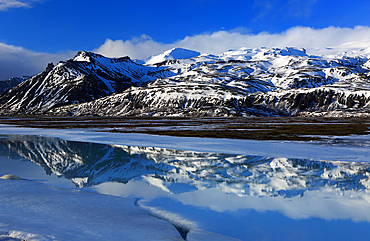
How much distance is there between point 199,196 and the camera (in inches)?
559

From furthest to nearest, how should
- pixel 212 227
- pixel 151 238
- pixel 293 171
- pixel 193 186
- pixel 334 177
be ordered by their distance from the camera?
1. pixel 293 171
2. pixel 334 177
3. pixel 193 186
4. pixel 212 227
5. pixel 151 238

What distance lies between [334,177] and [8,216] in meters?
→ 18.8

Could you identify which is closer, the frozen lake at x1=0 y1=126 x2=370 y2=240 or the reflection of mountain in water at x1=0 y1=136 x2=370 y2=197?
the frozen lake at x1=0 y1=126 x2=370 y2=240

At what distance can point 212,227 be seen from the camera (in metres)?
10.2

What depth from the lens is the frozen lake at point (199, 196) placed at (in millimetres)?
9797

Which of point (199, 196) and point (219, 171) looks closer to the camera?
point (199, 196)

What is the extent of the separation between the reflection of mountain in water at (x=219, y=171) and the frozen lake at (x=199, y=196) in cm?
7

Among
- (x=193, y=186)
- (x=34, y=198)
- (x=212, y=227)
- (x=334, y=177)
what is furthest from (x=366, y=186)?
(x=34, y=198)

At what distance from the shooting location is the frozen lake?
980 cm

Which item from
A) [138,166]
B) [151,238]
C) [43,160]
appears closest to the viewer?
[151,238]

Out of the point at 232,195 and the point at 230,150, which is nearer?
the point at 232,195

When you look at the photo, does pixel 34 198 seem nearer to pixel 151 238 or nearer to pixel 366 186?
pixel 151 238

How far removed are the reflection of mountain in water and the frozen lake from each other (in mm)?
70

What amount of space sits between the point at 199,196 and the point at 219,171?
667 centimetres
